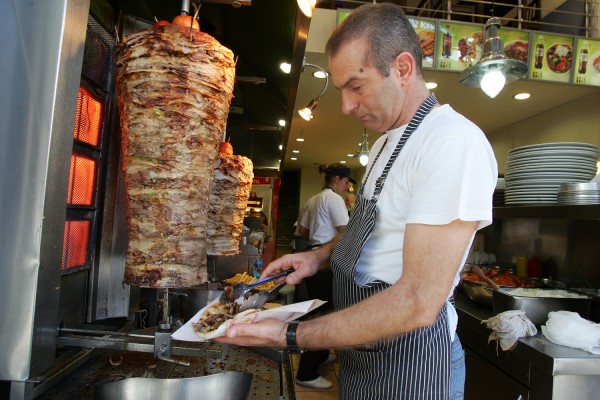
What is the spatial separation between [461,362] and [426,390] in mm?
252

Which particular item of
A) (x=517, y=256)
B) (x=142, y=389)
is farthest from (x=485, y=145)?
(x=517, y=256)

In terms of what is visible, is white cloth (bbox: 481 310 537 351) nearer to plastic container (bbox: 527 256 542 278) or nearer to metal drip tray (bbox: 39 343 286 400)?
plastic container (bbox: 527 256 542 278)

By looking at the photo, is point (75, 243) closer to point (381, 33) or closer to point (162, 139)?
point (162, 139)

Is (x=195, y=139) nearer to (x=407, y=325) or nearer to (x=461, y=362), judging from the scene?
(x=407, y=325)

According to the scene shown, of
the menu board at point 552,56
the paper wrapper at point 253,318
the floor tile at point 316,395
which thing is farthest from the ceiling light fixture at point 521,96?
the paper wrapper at point 253,318

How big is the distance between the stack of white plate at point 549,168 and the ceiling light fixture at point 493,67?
580mm

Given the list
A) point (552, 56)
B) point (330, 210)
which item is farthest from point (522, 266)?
point (552, 56)

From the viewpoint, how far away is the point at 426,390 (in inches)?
48.4

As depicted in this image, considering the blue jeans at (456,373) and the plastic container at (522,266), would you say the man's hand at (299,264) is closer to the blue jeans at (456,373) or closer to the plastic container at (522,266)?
the blue jeans at (456,373)

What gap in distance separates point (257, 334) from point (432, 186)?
587 mm

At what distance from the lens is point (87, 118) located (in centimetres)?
135

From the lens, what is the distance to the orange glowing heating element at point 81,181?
1.28m

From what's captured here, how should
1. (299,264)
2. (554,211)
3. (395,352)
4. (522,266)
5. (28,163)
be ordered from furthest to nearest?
(522,266)
(554,211)
(299,264)
(395,352)
(28,163)

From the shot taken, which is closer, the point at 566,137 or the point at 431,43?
the point at 431,43
